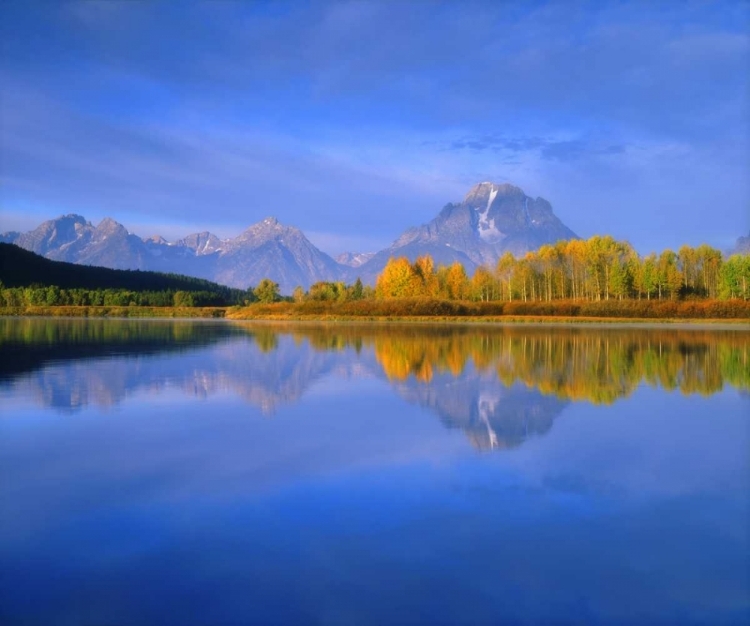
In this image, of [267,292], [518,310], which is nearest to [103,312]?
[267,292]

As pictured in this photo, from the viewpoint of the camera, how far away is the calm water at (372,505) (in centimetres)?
471

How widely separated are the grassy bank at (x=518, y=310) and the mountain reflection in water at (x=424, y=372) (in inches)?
1218

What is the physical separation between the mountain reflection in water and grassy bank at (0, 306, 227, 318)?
182 feet

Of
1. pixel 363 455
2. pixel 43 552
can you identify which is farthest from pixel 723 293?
pixel 43 552

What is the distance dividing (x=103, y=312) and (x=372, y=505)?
8425cm

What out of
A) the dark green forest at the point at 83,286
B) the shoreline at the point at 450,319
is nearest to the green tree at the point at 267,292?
the dark green forest at the point at 83,286

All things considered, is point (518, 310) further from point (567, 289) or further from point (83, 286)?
point (83, 286)

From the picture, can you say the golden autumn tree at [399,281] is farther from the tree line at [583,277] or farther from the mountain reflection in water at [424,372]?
the mountain reflection in water at [424,372]

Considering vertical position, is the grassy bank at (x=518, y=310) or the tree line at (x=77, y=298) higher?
the tree line at (x=77, y=298)

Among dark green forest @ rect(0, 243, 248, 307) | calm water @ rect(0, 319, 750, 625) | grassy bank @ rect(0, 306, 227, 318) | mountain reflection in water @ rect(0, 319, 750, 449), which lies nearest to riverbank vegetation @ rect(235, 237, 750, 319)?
grassy bank @ rect(0, 306, 227, 318)

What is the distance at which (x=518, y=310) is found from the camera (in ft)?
209

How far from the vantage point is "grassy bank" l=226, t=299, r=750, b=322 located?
57688 millimetres

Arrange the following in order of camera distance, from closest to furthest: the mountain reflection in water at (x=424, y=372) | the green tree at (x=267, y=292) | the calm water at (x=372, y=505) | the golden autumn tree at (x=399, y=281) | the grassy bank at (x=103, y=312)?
the calm water at (x=372, y=505) < the mountain reflection in water at (x=424, y=372) < the golden autumn tree at (x=399, y=281) < the grassy bank at (x=103, y=312) < the green tree at (x=267, y=292)

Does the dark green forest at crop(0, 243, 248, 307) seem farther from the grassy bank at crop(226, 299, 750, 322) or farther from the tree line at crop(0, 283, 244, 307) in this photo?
the grassy bank at crop(226, 299, 750, 322)
